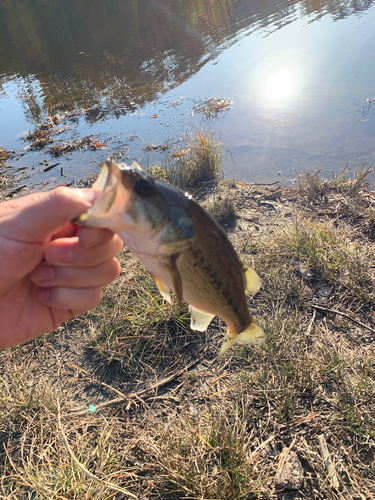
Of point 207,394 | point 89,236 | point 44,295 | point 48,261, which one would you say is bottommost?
point 207,394

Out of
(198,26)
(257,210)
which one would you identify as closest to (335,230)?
(257,210)

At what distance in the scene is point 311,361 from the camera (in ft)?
10.2

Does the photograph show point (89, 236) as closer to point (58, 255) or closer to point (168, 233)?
point (58, 255)

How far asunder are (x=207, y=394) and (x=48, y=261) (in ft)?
6.90

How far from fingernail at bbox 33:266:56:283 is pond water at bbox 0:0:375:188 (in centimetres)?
653

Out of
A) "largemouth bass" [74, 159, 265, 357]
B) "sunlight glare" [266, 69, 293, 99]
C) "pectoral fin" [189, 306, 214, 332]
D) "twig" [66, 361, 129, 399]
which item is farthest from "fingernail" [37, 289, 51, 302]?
"sunlight glare" [266, 69, 293, 99]

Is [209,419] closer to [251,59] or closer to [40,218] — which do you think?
[40,218]

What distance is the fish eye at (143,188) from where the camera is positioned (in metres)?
1.63

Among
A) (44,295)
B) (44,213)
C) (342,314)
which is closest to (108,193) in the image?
(44,213)

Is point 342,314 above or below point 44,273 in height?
below

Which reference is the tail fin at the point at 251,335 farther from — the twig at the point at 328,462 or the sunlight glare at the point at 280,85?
the sunlight glare at the point at 280,85

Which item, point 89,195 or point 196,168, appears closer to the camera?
point 89,195

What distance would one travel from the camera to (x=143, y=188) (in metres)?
1.64

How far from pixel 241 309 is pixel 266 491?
4.63 feet
